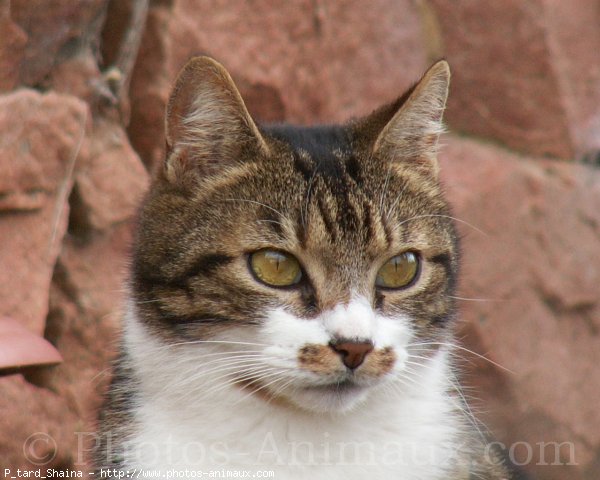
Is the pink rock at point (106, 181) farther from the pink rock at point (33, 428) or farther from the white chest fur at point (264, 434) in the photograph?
the white chest fur at point (264, 434)

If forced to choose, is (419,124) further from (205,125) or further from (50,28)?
(50,28)

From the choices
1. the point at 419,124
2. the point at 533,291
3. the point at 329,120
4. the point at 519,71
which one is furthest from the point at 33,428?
the point at 519,71

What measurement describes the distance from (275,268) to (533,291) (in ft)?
8.00

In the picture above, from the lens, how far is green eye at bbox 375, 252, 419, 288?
2.76 m

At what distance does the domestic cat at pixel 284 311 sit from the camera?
102 inches

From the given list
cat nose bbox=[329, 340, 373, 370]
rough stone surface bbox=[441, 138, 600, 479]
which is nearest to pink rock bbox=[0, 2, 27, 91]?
cat nose bbox=[329, 340, 373, 370]

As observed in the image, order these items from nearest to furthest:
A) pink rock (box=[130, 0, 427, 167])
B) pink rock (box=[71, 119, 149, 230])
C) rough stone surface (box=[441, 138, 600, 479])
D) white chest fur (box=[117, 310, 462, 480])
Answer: white chest fur (box=[117, 310, 462, 480])
pink rock (box=[71, 119, 149, 230])
pink rock (box=[130, 0, 427, 167])
rough stone surface (box=[441, 138, 600, 479])

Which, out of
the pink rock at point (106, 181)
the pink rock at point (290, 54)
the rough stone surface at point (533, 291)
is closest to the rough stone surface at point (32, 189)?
the pink rock at point (106, 181)

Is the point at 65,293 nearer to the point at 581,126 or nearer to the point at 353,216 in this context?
the point at 353,216

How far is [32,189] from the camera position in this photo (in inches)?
135

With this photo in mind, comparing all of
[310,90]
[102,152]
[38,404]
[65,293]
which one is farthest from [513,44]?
[38,404]

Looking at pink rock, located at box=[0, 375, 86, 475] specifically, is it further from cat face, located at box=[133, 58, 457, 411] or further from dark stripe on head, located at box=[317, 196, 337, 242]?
dark stripe on head, located at box=[317, 196, 337, 242]

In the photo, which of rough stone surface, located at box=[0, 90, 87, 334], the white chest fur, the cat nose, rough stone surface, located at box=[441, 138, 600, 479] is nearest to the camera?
the cat nose

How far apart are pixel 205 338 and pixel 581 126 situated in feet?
9.77
